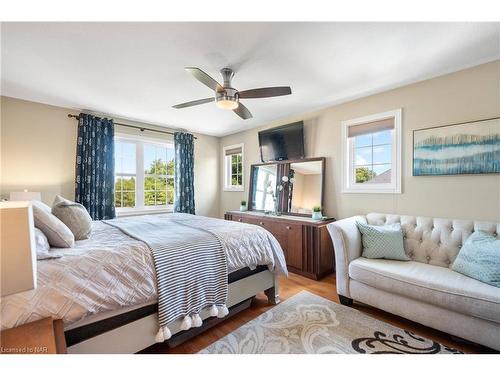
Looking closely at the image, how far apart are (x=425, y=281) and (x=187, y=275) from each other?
1872 mm

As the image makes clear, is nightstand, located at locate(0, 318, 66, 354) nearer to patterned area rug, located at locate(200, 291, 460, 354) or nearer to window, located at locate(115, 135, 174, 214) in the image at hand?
patterned area rug, located at locate(200, 291, 460, 354)

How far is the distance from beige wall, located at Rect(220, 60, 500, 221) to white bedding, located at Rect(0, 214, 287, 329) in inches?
85.2

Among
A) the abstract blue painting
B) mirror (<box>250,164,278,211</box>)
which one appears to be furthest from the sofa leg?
mirror (<box>250,164,278,211</box>)

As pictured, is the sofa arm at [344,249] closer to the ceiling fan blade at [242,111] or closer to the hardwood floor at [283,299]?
the hardwood floor at [283,299]

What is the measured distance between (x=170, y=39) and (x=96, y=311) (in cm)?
199

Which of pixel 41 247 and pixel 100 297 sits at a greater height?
pixel 41 247

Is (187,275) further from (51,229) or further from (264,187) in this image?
(264,187)

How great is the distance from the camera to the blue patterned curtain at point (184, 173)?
14.7ft

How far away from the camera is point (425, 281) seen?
177 cm

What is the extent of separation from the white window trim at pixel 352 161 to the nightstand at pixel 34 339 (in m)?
3.21

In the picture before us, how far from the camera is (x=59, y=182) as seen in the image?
3.31m

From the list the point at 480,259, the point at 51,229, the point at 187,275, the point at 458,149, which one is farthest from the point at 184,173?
the point at 480,259

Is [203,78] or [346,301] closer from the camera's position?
[203,78]

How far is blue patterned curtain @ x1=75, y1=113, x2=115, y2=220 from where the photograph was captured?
3398mm
